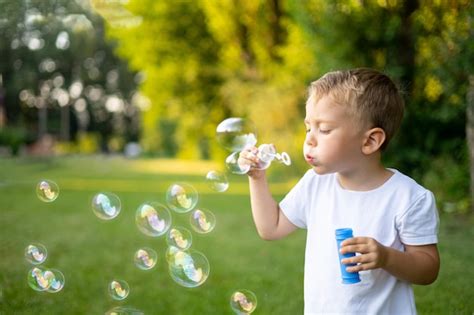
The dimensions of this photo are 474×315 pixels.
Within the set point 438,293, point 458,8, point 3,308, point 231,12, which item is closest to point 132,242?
point 3,308

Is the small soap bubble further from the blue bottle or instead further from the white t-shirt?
the blue bottle

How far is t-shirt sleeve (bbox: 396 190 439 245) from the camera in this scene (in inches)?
73.3

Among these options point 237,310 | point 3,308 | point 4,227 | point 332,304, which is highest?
point 332,304

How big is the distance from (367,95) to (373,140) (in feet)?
0.47

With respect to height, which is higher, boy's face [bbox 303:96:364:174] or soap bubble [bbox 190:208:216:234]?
boy's face [bbox 303:96:364:174]

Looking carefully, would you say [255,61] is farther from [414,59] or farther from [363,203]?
[363,203]

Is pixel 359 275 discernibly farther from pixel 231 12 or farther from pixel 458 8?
pixel 231 12

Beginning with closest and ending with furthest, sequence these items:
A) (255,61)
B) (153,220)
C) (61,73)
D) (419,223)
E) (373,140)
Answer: (419,223), (373,140), (153,220), (255,61), (61,73)

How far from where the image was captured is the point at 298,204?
218 cm

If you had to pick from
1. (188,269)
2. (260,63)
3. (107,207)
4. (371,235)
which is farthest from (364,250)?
(260,63)

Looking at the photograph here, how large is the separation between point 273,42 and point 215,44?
3.03 meters

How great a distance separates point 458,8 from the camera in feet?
24.0

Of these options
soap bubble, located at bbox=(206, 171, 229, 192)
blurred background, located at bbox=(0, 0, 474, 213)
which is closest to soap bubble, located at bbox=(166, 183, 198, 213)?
soap bubble, located at bbox=(206, 171, 229, 192)

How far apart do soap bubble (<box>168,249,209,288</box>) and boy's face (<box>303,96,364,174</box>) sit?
4.30 ft
